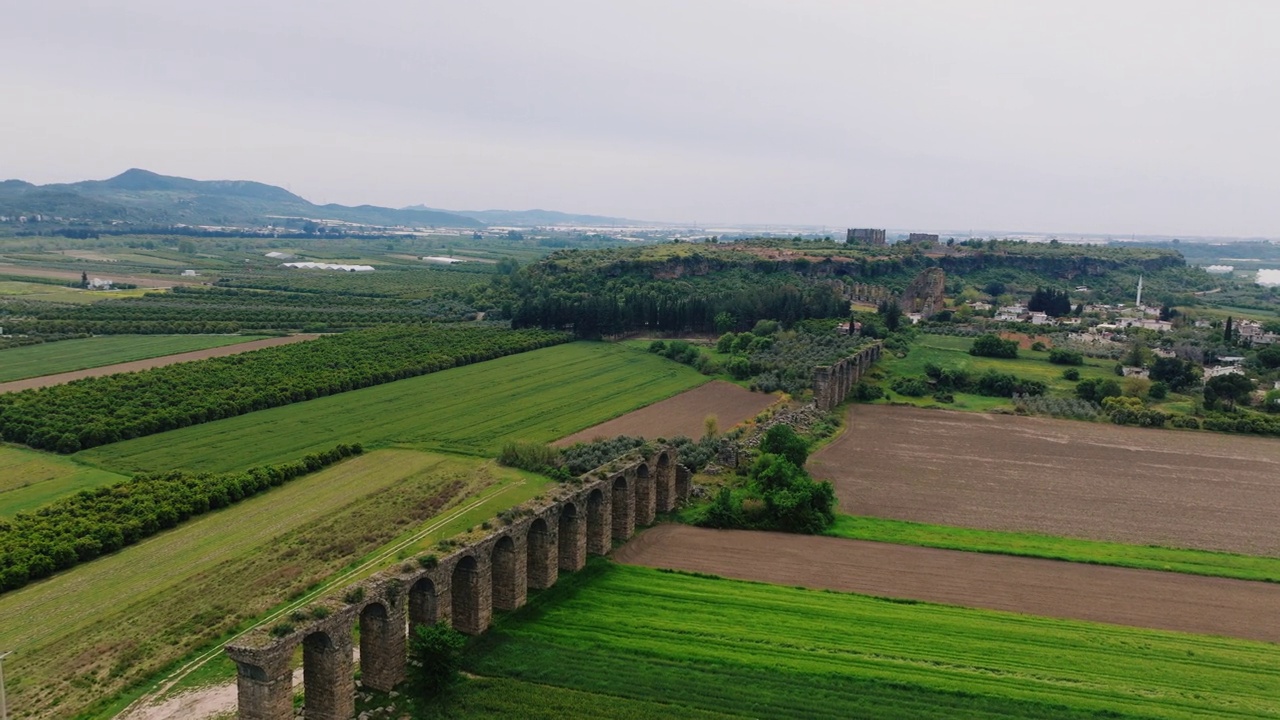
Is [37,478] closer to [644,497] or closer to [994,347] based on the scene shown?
[644,497]

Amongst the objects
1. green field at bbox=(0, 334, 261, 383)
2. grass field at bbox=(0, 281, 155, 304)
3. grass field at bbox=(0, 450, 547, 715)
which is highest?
grass field at bbox=(0, 281, 155, 304)

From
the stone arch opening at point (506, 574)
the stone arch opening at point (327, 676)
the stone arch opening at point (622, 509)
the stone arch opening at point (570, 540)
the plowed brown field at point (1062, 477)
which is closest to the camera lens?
the stone arch opening at point (327, 676)

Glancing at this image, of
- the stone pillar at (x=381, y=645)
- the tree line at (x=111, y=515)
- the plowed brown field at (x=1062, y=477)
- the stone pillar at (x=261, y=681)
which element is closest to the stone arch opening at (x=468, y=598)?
the stone pillar at (x=381, y=645)

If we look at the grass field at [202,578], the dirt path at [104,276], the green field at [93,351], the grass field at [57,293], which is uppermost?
the dirt path at [104,276]

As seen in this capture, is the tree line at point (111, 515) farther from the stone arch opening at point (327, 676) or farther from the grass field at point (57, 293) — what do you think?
the grass field at point (57, 293)

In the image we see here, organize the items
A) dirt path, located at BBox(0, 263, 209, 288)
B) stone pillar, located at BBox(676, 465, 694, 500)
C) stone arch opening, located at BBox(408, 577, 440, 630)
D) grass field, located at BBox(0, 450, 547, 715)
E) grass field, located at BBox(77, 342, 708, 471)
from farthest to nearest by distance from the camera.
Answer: dirt path, located at BBox(0, 263, 209, 288)
grass field, located at BBox(77, 342, 708, 471)
stone pillar, located at BBox(676, 465, 694, 500)
stone arch opening, located at BBox(408, 577, 440, 630)
grass field, located at BBox(0, 450, 547, 715)

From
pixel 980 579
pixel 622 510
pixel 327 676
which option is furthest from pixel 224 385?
pixel 980 579

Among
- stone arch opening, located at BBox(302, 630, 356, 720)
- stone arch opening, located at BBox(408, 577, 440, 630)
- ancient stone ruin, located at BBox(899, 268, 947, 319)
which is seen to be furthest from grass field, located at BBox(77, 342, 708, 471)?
ancient stone ruin, located at BBox(899, 268, 947, 319)

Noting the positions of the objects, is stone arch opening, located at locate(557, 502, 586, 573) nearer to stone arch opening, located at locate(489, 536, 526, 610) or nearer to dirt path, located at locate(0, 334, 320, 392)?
stone arch opening, located at locate(489, 536, 526, 610)
